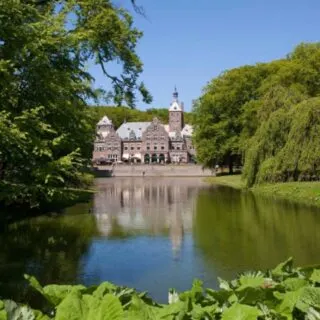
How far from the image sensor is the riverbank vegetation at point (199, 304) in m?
2.21

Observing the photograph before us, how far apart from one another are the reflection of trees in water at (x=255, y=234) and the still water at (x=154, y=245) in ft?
0.08

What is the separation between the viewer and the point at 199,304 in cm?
265

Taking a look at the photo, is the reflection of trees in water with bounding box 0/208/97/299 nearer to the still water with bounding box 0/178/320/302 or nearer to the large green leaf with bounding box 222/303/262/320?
the still water with bounding box 0/178/320/302

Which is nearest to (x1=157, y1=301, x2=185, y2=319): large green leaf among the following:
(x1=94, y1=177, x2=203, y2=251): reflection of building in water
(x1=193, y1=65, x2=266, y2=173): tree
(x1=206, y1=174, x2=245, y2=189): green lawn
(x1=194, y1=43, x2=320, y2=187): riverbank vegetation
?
(x1=94, y1=177, x2=203, y2=251): reflection of building in water

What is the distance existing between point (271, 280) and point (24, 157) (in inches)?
270

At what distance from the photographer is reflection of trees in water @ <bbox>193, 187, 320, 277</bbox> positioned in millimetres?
11039

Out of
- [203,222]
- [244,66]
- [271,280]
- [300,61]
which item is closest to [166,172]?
[244,66]

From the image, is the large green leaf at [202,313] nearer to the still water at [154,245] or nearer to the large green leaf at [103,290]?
the large green leaf at [103,290]

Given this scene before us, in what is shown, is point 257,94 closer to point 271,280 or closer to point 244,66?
point 244,66

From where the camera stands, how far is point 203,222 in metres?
17.1

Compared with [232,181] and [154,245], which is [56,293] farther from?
[232,181]

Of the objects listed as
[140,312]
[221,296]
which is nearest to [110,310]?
[140,312]

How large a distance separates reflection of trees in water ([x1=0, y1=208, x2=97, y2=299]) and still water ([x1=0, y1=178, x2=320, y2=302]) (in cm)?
2

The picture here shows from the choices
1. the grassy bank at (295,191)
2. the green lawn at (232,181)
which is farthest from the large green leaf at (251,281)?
the green lawn at (232,181)
